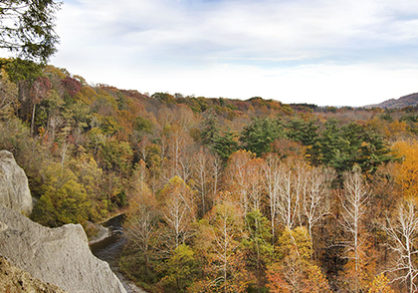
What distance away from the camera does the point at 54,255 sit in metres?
13.3

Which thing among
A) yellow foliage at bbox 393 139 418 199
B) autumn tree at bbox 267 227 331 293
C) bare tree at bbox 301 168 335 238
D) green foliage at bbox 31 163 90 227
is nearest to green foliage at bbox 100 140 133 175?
green foliage at bbox 31 163 90 227

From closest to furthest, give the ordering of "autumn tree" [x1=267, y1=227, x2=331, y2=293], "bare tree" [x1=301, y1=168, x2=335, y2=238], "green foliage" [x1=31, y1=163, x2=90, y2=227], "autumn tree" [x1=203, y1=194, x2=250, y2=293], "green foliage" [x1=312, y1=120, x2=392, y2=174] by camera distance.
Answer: "autumn tree" [x1=267, y1=227, x2=331, y2=293], "autumn tree" [x1=203, y1=194, x2=250, y2=293], "bare tree" [x1=301, y1=168, x2=335, y2=238], "green foliage" [x1=31, y1=163, x2=90, y2=227], "green foliage" [x1=312, y1=120, x2=392, y2=174]

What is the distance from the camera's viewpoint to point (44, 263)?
12477 mm

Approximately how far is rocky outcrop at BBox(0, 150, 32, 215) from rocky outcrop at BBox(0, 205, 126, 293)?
905 cm

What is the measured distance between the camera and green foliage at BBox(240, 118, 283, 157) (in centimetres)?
4000

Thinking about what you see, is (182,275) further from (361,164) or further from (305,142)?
(305,142)

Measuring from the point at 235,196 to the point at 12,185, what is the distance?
1962cm

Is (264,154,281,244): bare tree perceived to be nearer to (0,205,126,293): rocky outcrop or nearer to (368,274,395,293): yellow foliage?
(368,274,395,293): yellow foliage

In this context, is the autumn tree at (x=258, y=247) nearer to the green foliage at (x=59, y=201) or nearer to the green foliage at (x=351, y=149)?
the green foliage at (x=351, y=149)

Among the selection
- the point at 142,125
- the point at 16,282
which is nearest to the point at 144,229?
the point at 16,282

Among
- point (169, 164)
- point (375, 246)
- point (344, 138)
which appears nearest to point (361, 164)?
point (344, 138)

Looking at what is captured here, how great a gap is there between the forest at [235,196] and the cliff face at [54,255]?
21.6 feet

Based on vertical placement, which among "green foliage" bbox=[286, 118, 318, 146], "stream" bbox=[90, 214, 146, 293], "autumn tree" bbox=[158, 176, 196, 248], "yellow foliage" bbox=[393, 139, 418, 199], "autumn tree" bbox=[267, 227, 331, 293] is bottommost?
"stream" bbox=[90, 214, 146, 293]

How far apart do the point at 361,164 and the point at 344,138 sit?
6.13 meters
